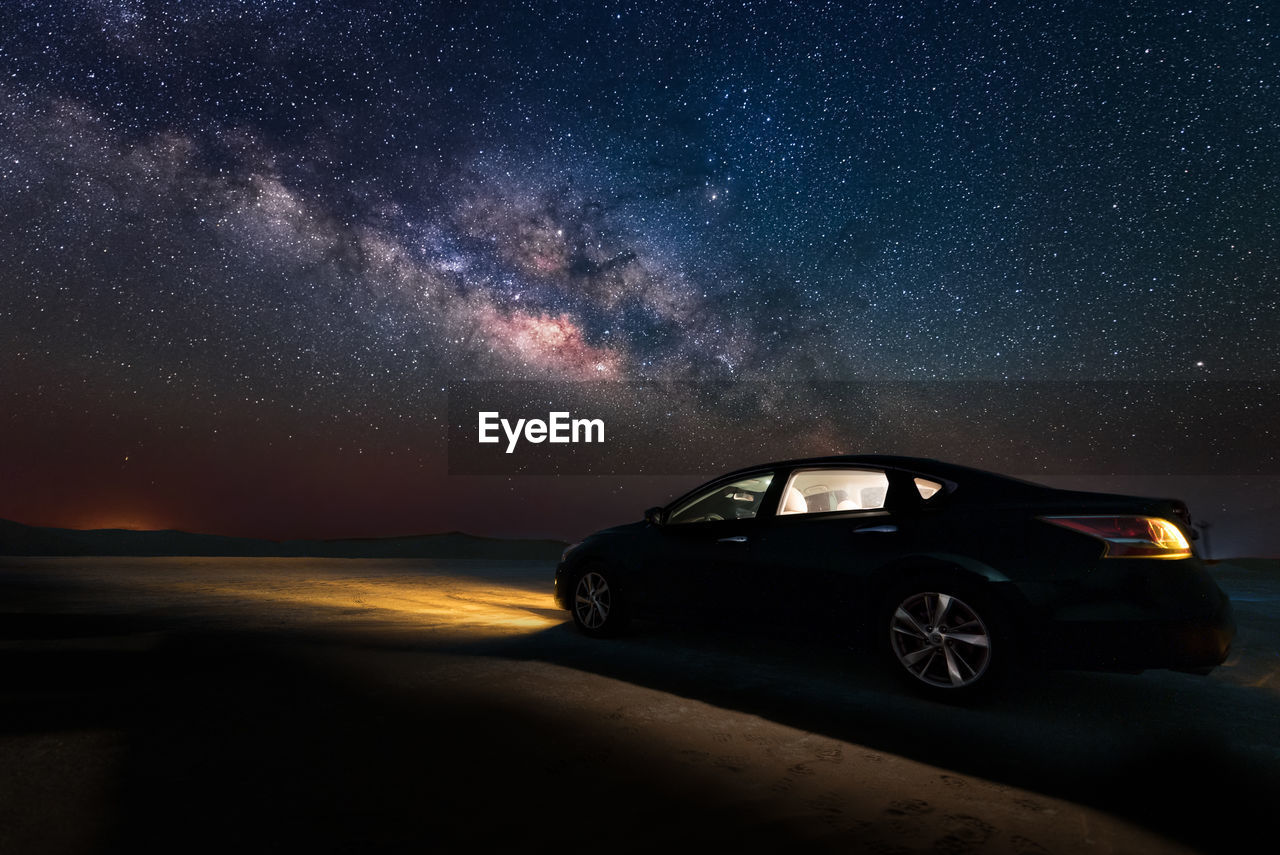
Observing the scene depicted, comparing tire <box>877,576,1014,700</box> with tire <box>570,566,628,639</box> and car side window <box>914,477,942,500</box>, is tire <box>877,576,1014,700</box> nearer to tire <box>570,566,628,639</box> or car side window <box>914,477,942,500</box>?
car side window <box>914,477,942,500</box>

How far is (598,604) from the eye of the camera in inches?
260

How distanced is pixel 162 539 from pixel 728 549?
237 ft

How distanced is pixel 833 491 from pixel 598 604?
2313mm

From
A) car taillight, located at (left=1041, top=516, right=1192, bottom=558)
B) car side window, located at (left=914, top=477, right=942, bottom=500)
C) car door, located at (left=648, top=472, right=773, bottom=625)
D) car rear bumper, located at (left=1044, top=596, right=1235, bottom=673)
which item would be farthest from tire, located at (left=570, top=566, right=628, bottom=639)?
car taillight, located at (left=1041, top=516, right=1192, bottom=558)

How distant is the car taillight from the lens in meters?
4.11

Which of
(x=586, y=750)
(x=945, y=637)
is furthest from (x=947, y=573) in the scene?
(x=586, y=750)

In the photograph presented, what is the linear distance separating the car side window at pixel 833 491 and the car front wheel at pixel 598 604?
1772 mm

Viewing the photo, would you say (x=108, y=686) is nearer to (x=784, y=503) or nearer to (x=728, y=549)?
(x=728, y=549)

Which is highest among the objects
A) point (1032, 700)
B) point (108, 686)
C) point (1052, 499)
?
point (1052, 499)

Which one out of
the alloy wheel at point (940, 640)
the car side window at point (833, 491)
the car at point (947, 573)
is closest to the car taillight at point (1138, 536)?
the car at point (947, 573)

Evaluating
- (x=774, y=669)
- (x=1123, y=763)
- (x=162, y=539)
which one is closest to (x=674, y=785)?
(x=1123, y=763)

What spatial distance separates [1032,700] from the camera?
4699 millimetres

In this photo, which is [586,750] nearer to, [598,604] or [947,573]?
[947,573]

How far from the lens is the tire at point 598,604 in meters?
6.45
